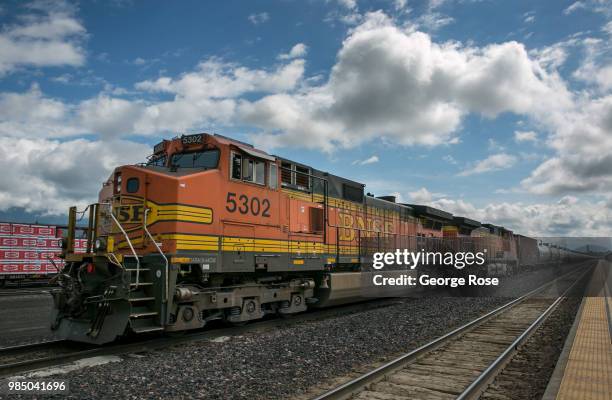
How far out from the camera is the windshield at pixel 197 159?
9.29 meters

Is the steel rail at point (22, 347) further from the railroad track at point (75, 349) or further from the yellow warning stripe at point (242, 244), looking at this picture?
the yellow warning stripe at point (242, 244)

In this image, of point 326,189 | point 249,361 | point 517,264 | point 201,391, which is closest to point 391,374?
point 249,361

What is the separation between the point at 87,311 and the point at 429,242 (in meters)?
15.1

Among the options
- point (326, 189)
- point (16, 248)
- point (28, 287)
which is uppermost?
point (326, 189)

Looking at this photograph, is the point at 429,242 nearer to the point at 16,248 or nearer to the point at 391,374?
the point at 391,374

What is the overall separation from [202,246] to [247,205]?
1.56 metres

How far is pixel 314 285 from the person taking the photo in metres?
12.1

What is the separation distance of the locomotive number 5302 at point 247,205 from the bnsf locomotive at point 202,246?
0.02 metres

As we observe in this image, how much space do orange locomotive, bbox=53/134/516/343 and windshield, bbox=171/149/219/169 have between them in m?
0.02

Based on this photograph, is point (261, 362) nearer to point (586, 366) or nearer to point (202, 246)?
point (202, 246)

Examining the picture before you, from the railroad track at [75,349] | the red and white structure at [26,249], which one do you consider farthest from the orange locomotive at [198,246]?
the red and white structure at [26,249]

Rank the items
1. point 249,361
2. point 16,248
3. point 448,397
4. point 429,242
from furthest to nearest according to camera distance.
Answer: point 16,248 < point 429,242 < point 249,361 < point 448,397

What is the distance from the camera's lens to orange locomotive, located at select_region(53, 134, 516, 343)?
25.5 ft

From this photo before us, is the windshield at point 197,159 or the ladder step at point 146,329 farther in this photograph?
the windshield at point 197,159
